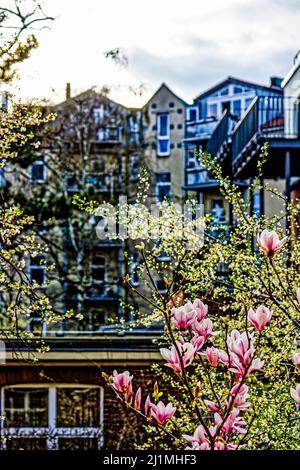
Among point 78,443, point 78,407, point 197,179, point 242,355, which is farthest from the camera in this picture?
point 197,179

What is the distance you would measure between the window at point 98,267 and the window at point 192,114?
2.80 meters

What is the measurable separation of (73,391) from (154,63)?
6.81m

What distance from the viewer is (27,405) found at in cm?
880

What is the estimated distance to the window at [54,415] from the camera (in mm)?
8156

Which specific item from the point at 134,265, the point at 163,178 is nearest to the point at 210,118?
the point at 163,178

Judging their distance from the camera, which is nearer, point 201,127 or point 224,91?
point 224,91

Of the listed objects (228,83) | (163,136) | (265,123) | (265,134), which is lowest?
(265,134)

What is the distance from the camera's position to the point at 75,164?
14.3 m

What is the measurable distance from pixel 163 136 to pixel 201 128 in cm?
82

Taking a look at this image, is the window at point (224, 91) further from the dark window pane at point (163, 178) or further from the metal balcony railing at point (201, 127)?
the dark window pane at point (163, 178)

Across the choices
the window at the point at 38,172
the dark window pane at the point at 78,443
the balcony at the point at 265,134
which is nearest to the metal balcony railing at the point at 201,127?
the window at the point at 38,172

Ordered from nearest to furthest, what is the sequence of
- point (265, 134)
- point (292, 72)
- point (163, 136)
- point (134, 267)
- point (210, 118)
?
1. point (134, 267)
2. point (265, 134)
3. point (292, 72)
4. point (210, 118)
5. point (163, 136)

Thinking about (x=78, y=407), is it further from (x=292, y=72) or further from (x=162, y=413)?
(x=162, y=413)

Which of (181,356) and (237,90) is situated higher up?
(237,90)
